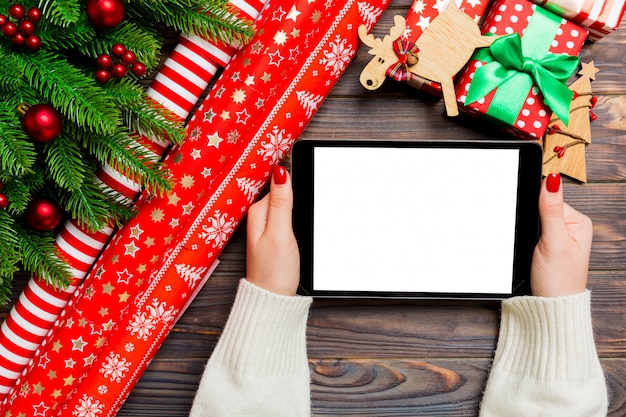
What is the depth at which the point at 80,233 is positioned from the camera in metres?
0.75

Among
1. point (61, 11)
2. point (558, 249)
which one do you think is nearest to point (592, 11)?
point (558, 249)

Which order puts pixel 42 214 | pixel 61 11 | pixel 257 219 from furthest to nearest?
pixel 257 219, pixel 42 214, pixel 61 11

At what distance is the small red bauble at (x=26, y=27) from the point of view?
21.6 inches

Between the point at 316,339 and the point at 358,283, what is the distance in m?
0.13

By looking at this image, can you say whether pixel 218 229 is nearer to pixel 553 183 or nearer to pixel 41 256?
pixel 41 256

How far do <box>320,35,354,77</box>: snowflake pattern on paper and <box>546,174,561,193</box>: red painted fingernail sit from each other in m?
0.35

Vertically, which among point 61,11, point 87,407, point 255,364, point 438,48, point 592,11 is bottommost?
point 87,407

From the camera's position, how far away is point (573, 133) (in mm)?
789

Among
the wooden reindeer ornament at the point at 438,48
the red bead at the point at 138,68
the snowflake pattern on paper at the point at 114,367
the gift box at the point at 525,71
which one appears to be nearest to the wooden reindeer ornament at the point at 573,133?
the gift box at the point at 525,71

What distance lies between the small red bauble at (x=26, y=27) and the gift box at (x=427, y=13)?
1.60ft

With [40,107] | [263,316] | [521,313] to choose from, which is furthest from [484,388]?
[40,107]

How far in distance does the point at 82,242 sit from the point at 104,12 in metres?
0.35

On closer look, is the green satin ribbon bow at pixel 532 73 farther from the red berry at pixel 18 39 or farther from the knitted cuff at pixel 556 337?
the red berry at pixel 18 39

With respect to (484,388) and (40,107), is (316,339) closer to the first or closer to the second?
(484,388)
